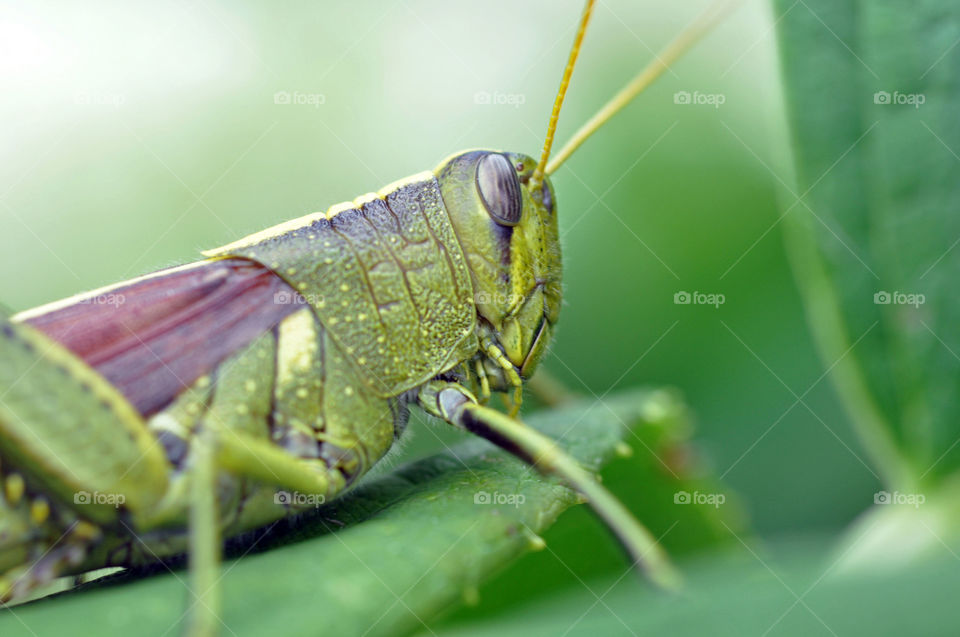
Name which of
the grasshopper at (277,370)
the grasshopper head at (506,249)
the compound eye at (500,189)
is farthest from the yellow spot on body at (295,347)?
the compound eye at (500,189)

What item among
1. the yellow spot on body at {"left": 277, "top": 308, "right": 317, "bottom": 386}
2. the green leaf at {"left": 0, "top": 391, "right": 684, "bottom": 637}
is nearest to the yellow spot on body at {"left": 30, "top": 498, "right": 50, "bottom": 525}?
the green leaf at {"left": 0, "top": 391, "right": 684, "bottom": 637}

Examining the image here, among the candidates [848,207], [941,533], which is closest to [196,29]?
[848,207]

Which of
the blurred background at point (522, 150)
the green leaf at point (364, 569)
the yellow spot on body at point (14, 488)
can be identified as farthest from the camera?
the blurred background at point (522, 150)

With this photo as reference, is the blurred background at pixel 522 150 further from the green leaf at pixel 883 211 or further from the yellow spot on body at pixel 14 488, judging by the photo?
the yellow spot on body at pixel 14 488

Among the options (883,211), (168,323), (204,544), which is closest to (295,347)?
(168,323)

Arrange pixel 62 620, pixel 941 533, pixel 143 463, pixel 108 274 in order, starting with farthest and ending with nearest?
pixel 108 274
pixel 941 533
pixel 143 463
pixel 62 620

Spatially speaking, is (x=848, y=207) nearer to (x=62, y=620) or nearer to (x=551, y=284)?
(x=551, y=284)
